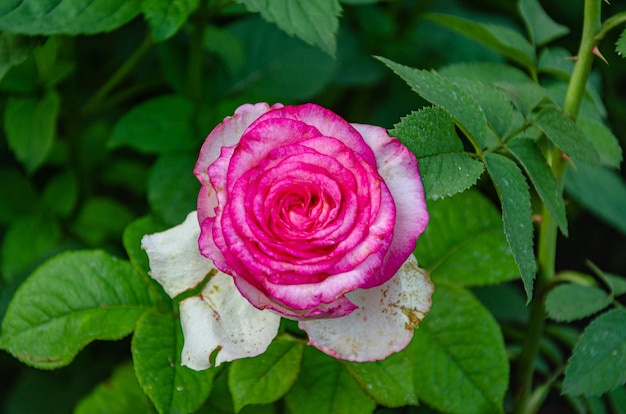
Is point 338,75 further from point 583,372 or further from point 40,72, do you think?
point 583,372

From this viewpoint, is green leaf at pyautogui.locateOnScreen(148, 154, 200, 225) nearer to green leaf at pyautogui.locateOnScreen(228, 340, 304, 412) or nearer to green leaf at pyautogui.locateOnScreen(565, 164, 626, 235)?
green leaf at pyautogui.locateOnScreen(228, 340, 304, 412)

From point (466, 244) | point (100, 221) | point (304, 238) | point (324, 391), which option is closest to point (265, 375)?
point (324, 391)

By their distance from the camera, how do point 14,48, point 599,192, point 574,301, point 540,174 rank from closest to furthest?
1. point 540,174
2. point 574,301
3. point 14,48
4. point 599,192

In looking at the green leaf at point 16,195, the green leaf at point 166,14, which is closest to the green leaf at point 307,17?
the green leaf at point 166,14

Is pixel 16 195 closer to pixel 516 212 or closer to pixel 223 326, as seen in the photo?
pixel 223 326

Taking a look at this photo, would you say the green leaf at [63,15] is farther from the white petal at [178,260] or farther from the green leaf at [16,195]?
the green leaf at [16,195]

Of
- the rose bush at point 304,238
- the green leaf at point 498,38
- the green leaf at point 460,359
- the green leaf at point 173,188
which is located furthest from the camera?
the green leaf at point 173,188
